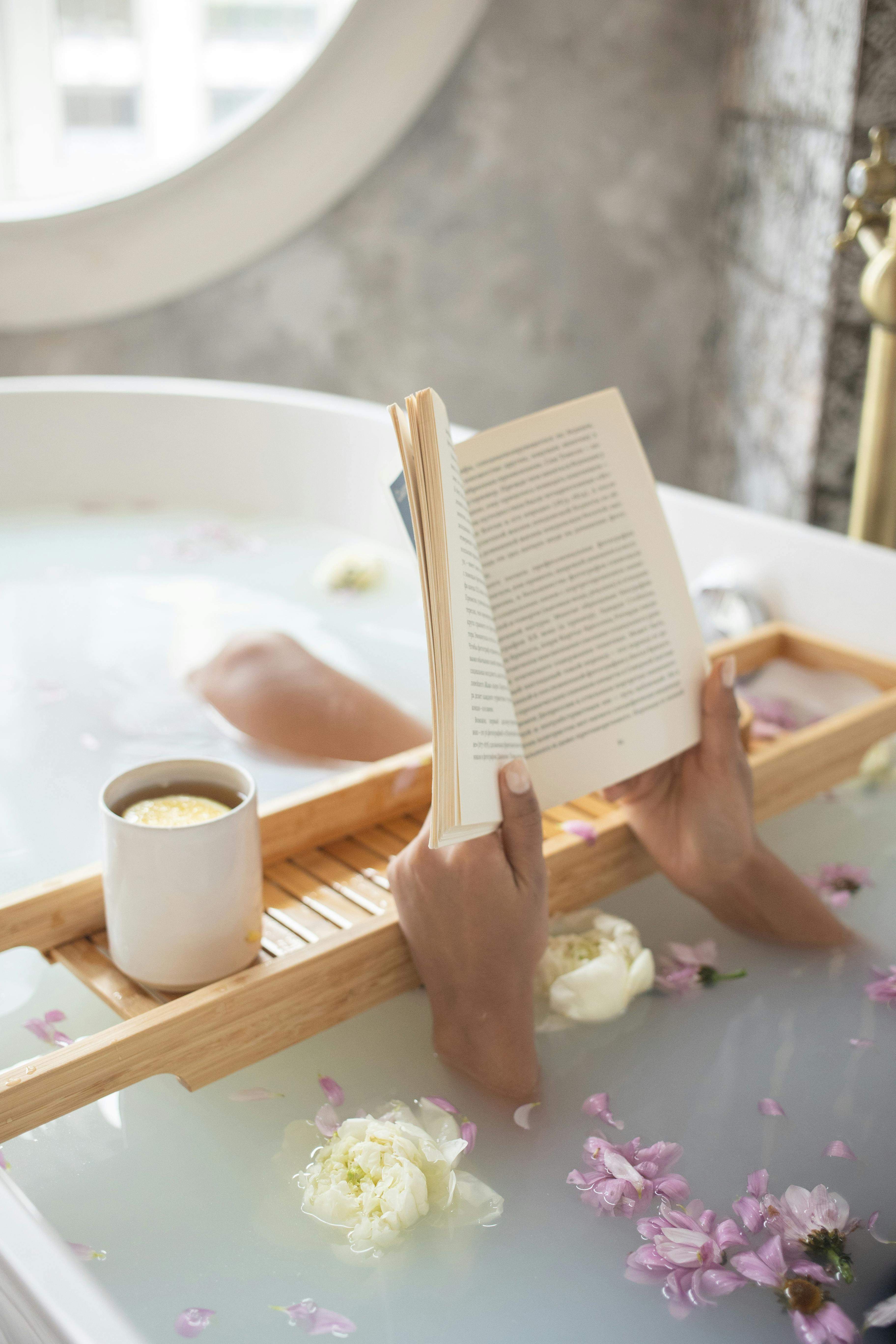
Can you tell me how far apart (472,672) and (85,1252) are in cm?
38

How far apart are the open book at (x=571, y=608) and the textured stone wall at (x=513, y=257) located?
75.6 inches

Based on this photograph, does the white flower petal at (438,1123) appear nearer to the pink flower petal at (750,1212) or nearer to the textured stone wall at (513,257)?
the pink flower petal at (750,1212)

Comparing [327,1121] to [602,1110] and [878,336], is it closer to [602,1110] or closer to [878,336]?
[602,1110]

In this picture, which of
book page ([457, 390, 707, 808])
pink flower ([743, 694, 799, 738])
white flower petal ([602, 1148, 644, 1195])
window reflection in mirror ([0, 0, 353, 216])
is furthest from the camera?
window reflection in mirror ([0, 0, 353, 216])

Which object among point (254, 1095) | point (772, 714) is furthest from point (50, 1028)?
point (772, 714)

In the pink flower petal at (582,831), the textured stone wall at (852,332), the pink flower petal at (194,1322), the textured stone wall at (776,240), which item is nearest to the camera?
the pink flower petal at (194,1322)

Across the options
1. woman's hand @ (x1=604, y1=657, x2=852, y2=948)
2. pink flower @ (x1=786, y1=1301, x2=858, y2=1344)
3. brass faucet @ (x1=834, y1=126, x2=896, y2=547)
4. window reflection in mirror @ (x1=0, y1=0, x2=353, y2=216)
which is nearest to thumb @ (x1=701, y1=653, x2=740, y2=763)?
woman's hand @ (x1=604, y1=657, x2=852, y2=948)

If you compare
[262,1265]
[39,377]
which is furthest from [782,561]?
[39,377]

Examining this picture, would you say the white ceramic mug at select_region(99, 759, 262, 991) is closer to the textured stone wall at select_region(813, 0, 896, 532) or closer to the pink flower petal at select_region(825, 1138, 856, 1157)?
the pink flower petal at select_region(825, 1138, 856, 1157)

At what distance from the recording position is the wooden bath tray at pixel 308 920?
68 cm

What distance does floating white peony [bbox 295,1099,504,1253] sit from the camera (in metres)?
0.62

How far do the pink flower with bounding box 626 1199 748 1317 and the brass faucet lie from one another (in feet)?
3.47

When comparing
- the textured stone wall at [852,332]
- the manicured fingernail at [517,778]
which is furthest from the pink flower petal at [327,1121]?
the textured stone wall at [852,332]

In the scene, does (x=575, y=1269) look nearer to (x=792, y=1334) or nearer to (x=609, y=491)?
(x=792, y=1334)
